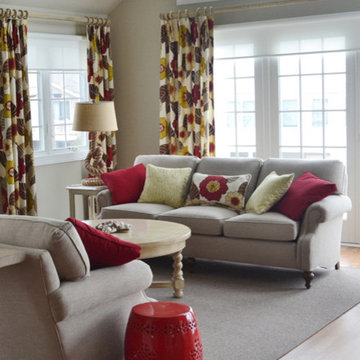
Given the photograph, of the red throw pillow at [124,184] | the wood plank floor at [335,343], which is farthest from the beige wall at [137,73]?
the wood plank floor at [335,343]

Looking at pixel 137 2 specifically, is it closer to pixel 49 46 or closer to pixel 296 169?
pixel 49 46

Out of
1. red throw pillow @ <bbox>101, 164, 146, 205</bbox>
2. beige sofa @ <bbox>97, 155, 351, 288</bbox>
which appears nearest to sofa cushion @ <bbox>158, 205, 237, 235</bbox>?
beige sofa @ <bbox>97, 155, 351, 288</bbox>

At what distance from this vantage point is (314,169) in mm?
5430

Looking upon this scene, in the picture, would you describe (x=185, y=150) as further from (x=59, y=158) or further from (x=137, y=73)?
(x=59, y=158)

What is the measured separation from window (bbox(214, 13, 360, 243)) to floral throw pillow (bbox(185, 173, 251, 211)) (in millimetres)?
1129

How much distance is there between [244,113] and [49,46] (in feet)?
7.00

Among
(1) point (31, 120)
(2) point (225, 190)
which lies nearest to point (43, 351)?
(2) point (225, 190)

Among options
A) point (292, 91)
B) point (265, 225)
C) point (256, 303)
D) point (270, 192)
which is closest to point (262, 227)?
point (265, 225)

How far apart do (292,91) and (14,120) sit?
2.70m

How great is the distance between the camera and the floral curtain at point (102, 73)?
719cm

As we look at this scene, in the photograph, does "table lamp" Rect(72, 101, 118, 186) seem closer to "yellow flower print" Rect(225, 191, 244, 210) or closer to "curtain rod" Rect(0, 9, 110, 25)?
"curtain rod" Rect(0, 9, 110, 25)

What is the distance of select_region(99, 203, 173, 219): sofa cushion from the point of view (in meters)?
5.59

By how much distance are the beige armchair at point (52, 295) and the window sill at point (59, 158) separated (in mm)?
3571

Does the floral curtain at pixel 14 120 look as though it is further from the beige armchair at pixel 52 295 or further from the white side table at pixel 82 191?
the beige armchair at pixel 52 295
